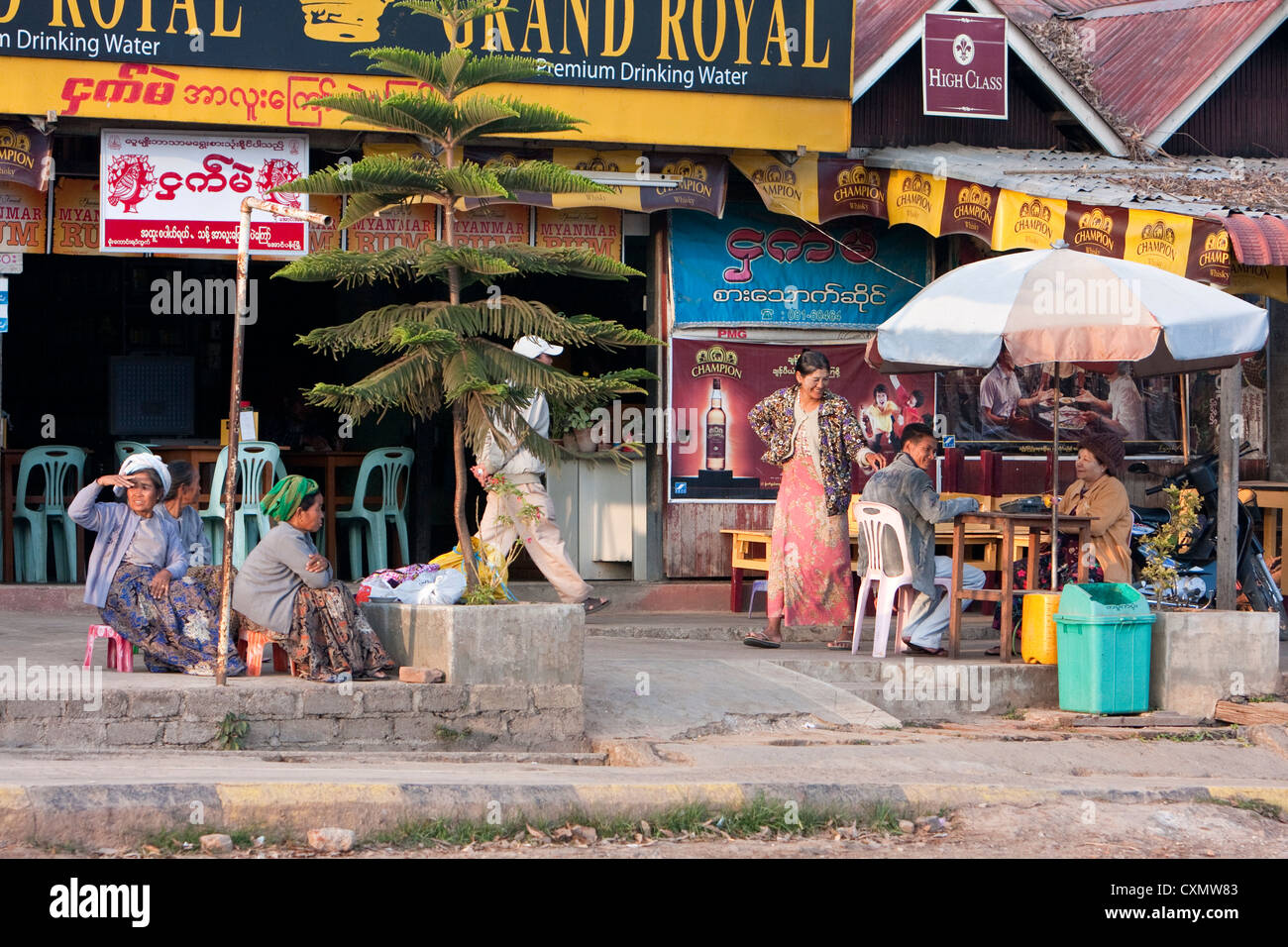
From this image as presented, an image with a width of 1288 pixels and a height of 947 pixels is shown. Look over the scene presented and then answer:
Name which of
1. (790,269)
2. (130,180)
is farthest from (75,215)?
(790,269)

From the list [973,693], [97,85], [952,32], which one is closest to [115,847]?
[973,693]

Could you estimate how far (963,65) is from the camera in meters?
12.1

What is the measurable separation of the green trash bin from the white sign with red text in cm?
588

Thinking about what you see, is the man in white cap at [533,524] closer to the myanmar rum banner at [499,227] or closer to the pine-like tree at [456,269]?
the myanmar rum banner at [499,227]

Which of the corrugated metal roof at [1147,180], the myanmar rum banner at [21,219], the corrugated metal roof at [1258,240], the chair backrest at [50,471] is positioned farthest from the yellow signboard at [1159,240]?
the chair backrest at [50,471]

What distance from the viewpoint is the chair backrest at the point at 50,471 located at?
11477 mm

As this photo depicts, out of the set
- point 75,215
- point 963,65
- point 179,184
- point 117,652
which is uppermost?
point 963,65

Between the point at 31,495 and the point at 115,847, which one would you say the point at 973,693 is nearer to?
the point at 115,847

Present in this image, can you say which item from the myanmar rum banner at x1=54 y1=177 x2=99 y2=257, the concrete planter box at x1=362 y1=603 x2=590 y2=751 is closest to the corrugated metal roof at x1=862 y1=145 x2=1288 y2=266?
the concrete planter box at x1=362 y1=603 x2=590 y2=751

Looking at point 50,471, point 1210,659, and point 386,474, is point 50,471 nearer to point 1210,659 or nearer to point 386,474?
point 386,474

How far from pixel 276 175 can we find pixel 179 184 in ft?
2.14

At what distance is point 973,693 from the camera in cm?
909

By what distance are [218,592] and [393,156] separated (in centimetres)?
247

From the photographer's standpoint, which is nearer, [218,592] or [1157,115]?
[218,592]
